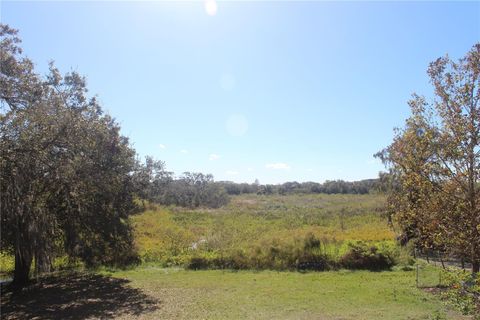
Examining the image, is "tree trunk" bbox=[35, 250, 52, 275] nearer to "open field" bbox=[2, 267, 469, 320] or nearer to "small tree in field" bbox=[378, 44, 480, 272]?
"open field" bbox=[2, 267, 469, 320]

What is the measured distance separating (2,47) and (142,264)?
13.6 m

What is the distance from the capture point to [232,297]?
1321 centimetres

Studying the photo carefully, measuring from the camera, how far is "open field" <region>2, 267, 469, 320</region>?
1106 centimetres

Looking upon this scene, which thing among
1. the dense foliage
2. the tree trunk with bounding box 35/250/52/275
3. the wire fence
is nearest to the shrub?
the wire fence

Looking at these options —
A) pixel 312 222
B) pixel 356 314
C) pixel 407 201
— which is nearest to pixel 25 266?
pixel 356 314

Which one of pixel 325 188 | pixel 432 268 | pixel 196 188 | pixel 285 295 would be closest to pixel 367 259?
pixel 432 268

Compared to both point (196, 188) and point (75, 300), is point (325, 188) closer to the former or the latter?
point (196, 188)

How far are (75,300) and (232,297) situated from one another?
527 centimetres

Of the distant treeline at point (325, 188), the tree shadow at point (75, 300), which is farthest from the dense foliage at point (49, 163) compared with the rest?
the distant treeline at point (325, 188)

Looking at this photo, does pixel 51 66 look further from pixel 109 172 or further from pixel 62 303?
pixel 62 303

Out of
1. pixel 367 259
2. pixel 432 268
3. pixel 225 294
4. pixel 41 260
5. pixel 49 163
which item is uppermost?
pixel 49 163

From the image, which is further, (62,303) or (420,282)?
(420,282)

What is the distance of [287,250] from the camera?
19.9 meters

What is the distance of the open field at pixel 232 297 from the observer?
1106cm
